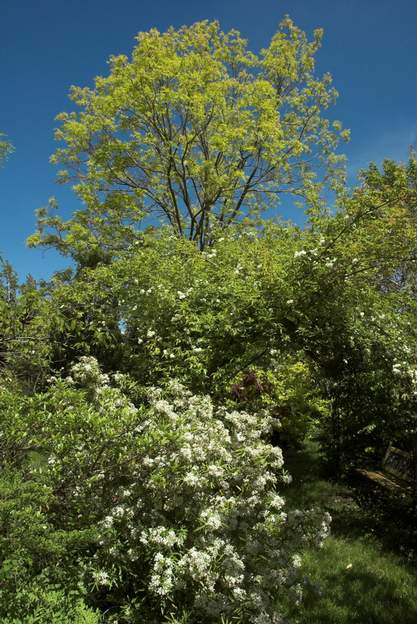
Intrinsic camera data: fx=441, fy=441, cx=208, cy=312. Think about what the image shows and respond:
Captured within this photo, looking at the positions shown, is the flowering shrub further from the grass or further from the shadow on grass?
the shadow on grass

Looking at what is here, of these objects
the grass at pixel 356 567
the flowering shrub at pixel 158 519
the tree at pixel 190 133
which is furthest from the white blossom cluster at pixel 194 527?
the tree at pixel 190 133

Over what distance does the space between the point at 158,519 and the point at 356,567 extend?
3.20m

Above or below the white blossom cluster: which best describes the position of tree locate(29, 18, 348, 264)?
above

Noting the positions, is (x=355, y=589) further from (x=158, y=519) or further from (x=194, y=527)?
(x=158, y=519)

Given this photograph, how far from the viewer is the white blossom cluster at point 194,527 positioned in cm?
352

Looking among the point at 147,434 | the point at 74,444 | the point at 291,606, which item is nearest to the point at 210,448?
the point at 147,434

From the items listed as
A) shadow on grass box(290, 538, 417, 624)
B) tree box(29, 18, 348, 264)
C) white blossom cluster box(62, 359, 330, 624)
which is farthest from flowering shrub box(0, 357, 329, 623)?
tree box(29, 18, 348, 264)

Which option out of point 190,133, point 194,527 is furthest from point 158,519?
point 190,133

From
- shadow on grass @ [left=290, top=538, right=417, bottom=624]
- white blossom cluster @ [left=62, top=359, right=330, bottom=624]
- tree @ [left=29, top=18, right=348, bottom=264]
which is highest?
tree @ [left=29, top=18, right=348, bottom=264]

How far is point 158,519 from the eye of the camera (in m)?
3.77

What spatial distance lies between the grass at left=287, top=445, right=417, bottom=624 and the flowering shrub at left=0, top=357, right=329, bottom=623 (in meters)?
0.61

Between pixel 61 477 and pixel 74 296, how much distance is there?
322 cm

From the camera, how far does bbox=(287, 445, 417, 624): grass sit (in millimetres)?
4496

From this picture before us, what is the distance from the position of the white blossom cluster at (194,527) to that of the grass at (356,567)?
1.68 feet
